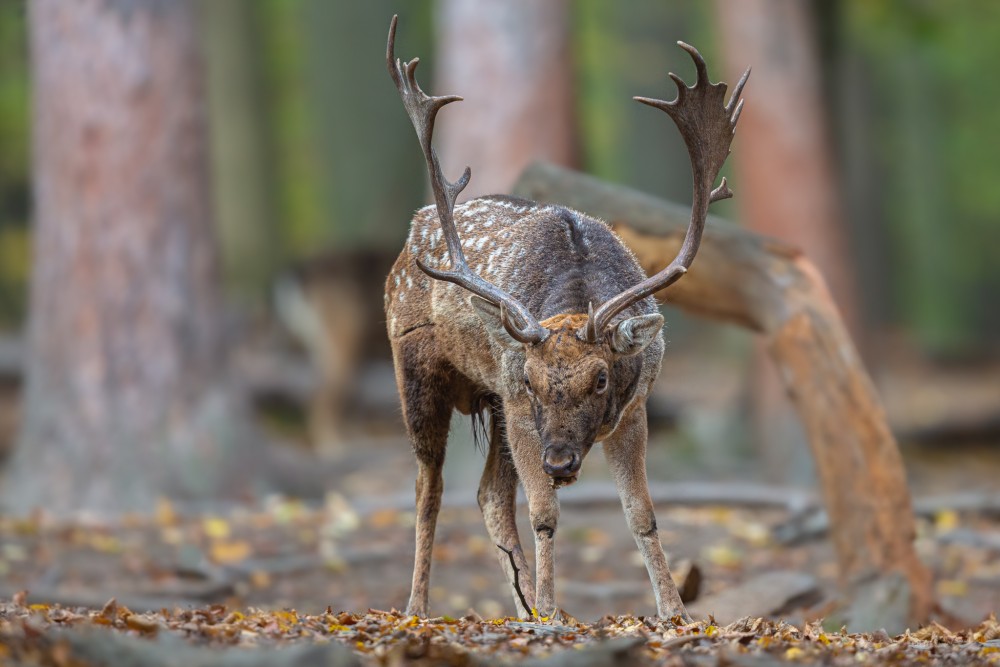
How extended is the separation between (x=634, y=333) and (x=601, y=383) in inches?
9.8

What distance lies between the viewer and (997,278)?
32812mm

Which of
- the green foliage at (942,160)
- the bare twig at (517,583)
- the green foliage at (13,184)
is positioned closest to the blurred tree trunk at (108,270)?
the bare twig at (517,583)

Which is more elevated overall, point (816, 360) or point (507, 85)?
point (507, 85)

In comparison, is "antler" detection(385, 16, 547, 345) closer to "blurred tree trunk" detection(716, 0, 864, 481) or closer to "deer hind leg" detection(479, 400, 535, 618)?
"deer hind leg" detection(479, 400, 535, 618)

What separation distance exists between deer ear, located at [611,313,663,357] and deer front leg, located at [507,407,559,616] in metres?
0.52

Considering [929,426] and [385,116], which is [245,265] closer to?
[385,116]

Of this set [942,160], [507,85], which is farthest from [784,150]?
[942,160]

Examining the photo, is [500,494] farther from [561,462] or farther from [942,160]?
[942,160]

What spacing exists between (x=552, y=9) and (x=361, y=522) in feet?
16.2

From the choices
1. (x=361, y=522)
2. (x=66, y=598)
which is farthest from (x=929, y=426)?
(x=66, y=598)

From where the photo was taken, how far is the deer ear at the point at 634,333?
527 centimetres

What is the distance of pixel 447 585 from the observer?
8.81 metres

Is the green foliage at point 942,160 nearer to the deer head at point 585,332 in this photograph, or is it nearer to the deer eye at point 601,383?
the deer head at point 585,332

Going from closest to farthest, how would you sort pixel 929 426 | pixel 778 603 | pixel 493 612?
pixel 778 603, pixel 493 612, pixel 929 426
